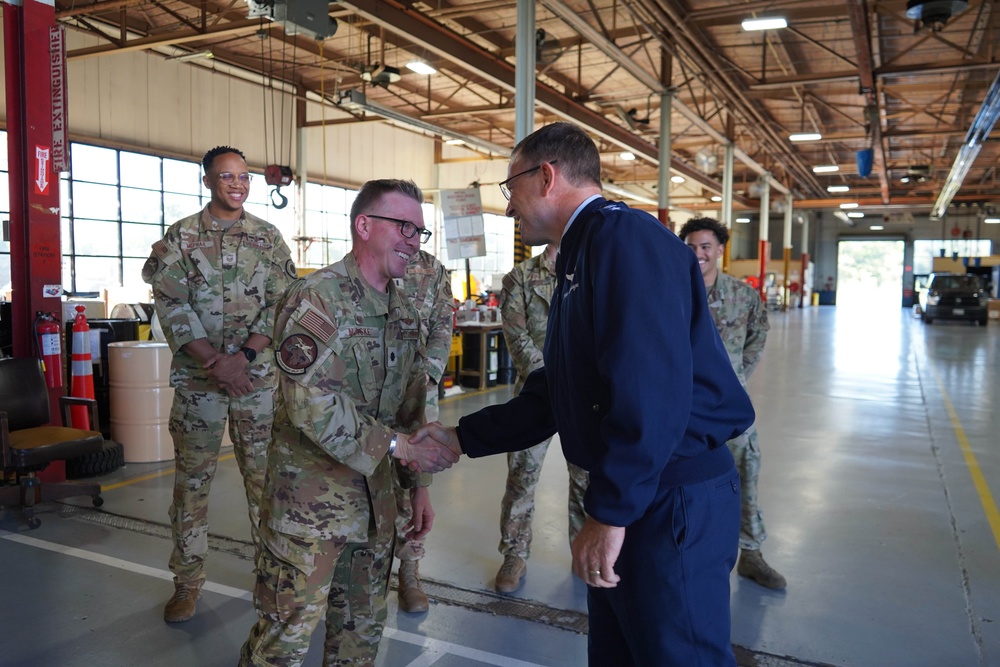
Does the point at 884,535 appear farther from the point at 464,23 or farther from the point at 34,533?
the point at 464,23

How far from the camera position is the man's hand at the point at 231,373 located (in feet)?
10.6

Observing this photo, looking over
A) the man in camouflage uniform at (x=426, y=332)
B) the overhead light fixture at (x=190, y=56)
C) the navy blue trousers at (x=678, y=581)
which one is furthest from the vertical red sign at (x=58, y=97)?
the overhead light fixture at (x=190, y=56)

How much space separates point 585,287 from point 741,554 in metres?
2.69

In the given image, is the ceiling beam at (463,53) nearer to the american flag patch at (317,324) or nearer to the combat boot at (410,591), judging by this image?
the combat boot at (410,591)

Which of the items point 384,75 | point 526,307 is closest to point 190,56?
point 384,75

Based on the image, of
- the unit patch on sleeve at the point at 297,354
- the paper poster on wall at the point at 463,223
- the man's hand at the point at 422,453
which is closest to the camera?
the unit patch on sleeve at the point at 297,354

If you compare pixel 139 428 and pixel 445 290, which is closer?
pixel 445 290

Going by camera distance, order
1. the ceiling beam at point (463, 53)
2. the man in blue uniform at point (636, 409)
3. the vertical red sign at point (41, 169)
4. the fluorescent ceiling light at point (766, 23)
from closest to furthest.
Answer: the man in blue uniform at point (636, 409) → the vertical red sign at point (41, 169) → the ceiling beam at point (463, 53) → the fluorescent ceiling light at point (766, 23)

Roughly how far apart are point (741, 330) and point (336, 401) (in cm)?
258

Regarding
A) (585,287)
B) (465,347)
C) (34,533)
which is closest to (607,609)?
(585,287)

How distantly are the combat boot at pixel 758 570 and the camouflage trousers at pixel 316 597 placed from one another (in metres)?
2.21

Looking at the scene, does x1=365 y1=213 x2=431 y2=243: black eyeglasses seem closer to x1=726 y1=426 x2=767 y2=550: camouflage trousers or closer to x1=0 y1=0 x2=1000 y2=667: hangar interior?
x1=0 y1=0 x2=1000 y2=667: hangar interior

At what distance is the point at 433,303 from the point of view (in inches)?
127

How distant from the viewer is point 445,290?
3.41 m
